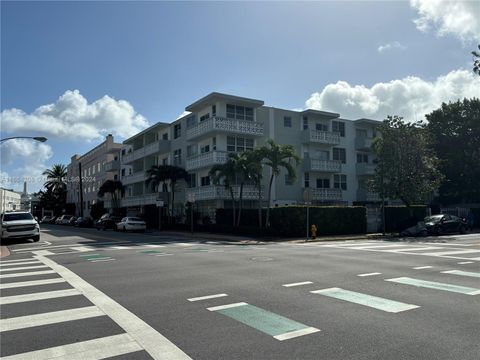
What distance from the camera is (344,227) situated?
3136 centimetres

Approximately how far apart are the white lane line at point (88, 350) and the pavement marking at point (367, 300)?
3.98 m

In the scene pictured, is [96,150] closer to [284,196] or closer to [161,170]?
[161,170]

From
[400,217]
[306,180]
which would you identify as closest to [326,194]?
[306,180]

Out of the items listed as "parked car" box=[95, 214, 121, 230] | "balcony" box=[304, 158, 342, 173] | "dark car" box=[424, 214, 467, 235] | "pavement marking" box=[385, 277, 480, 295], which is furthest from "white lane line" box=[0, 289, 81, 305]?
"parked car" box=[95, 214, 121, 230]

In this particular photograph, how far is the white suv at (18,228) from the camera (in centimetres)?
2514

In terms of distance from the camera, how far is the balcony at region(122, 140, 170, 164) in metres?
46.3

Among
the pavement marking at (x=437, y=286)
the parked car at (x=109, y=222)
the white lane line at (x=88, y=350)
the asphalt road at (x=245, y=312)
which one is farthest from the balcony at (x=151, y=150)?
the white lane line at (x=88, y=350)

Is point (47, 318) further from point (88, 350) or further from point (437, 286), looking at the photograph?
point (437, 286)

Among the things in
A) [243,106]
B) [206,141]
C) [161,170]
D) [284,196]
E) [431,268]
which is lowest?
[431,268]

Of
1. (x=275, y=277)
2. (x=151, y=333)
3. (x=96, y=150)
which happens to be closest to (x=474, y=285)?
(x=275, y=277)

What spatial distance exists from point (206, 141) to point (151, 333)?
34.1 m

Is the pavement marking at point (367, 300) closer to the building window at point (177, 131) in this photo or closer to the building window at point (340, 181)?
the building window at point (340, 181)

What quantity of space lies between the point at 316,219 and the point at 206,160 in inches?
470

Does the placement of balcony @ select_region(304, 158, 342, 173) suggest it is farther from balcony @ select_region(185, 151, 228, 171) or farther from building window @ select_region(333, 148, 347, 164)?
balcony @ select_region(185, 151, 228, 171)
